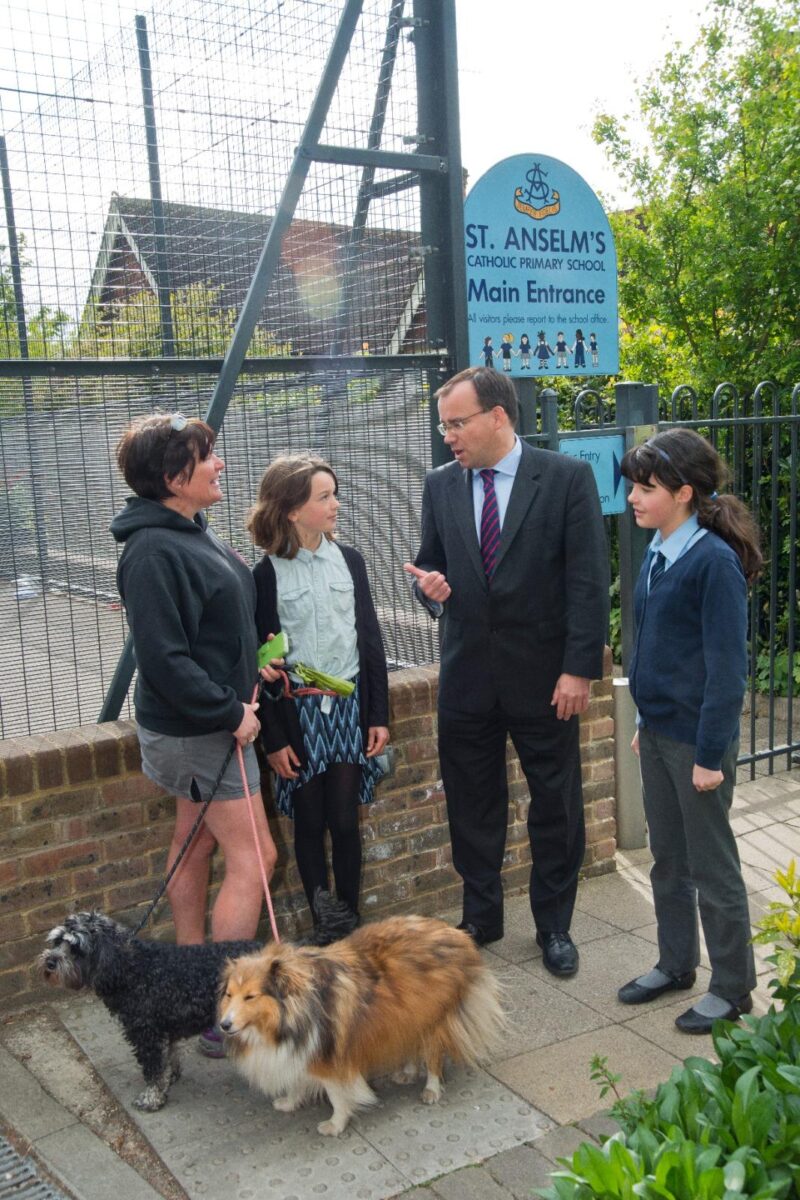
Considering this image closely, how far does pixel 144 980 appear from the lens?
331 centimetres

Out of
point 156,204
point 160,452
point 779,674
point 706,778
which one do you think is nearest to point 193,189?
point 156,204

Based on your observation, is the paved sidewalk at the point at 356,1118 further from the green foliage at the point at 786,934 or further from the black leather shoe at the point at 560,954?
the green foliage at the point at 786,934

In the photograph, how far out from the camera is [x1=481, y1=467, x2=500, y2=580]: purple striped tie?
13.6 ft

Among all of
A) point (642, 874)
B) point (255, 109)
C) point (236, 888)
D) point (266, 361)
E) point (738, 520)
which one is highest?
point (255, 109)

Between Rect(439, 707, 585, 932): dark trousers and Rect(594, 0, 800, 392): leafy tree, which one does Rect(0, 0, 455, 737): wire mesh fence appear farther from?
Rect(594, 0, 800, 392): leafy tree

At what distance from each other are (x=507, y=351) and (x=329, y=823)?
93.3 inches

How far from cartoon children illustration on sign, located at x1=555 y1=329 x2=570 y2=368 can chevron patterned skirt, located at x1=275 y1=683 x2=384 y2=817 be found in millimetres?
2036

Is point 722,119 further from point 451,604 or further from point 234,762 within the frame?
point 234,762

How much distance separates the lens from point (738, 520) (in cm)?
364

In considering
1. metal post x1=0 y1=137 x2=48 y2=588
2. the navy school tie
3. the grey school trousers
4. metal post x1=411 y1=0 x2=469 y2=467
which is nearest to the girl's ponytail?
the navy school tie

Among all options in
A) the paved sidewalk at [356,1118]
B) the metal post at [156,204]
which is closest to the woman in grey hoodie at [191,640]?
the paved sidewalk at [356,1118]

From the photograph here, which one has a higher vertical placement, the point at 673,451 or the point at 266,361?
the point at 266,361

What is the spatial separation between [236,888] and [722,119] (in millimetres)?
9654

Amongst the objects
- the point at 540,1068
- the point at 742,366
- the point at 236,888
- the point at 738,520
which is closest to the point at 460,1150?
the point at 540,1068
